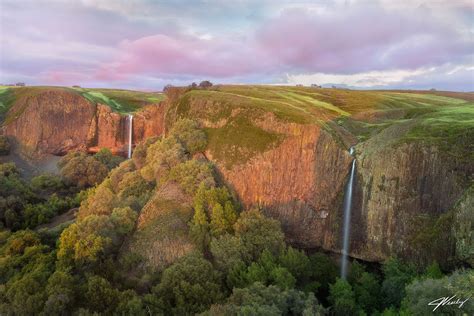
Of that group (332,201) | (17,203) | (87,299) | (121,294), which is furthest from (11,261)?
(332,201)

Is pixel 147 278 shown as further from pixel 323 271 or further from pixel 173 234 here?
pixel 323 271

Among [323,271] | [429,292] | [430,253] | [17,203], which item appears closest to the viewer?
[429,292]

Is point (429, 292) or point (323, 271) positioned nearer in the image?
point (429, 292)

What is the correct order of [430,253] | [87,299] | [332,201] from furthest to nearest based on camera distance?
[332,201], [430,253], [87,299]

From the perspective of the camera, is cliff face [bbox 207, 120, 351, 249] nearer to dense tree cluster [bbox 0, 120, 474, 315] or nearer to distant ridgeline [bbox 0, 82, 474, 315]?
distant ridgeline [bbox 0, 82, 474, 315]

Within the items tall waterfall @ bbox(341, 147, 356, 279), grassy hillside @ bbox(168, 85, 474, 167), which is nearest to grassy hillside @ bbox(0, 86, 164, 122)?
grassy hillside @ bbox(168, 85, 474, 167)

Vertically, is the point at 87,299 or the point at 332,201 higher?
the point at 332,201

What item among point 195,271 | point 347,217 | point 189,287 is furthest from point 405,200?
point 189,287

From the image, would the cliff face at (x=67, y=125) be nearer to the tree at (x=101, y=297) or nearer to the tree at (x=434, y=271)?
the tree at (x=101, y=297)
